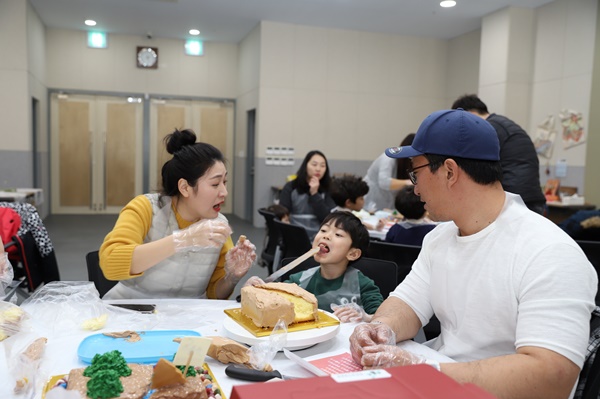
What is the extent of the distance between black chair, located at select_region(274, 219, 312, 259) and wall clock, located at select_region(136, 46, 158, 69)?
23.8 feet

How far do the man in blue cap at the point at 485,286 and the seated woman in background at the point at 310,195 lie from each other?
2741 millimetres

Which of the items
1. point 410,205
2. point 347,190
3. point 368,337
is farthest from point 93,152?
point 368,337

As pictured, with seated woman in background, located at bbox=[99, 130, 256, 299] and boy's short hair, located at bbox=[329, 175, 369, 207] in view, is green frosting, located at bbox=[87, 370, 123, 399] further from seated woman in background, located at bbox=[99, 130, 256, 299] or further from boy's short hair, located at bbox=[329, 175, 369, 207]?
boy's short hair, located at bbox=[329, 175, 369, 207]

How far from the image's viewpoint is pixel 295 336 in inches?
57.6

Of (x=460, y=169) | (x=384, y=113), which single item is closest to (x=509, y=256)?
(x=460, y=169)

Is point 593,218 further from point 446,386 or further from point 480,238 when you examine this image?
point 446,386

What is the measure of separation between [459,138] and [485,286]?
0.43 m

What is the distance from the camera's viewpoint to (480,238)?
1510mm

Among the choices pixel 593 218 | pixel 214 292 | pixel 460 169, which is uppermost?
pixel 460 169

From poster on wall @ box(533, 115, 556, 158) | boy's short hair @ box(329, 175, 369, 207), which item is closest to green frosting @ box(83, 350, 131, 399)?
boy's short hair @ box(329, 175, 369, 207)

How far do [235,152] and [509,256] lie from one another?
31.1 ft

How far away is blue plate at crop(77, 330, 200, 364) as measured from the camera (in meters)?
1.33

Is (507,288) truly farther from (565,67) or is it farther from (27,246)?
(565,67)

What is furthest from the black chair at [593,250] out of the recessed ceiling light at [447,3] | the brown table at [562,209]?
the recessed ceiling light at [447,3]
